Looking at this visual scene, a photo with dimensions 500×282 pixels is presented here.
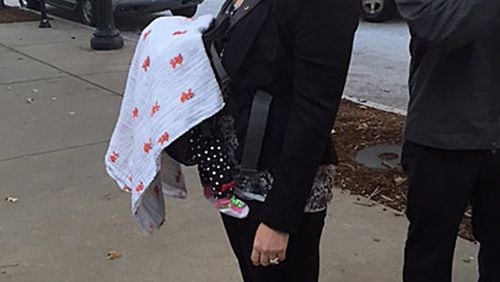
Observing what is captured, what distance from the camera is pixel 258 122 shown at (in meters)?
2.00

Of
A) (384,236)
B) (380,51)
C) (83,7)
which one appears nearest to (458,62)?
(384,236)

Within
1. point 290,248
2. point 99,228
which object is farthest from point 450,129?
point 99,228

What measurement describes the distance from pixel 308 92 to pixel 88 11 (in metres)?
10.2

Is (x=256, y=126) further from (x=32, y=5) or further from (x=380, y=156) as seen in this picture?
(x=32, y=5)

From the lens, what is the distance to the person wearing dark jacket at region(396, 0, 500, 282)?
2213 mm

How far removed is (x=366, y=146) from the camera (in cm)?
538

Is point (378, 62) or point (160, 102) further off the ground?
point (160, 102)

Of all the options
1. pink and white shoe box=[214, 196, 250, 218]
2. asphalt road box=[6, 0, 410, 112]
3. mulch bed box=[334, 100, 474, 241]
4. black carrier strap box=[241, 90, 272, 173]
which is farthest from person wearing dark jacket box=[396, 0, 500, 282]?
asphalt road box=[6, 0, 410, 112]

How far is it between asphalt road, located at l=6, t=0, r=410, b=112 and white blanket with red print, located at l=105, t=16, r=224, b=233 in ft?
15.3

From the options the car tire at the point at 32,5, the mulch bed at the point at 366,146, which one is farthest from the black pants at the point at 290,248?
the car tire at the point at 32,5

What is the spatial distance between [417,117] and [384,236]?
1654 millimetres

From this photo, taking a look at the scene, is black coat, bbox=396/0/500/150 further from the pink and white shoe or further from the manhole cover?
the manhole cover

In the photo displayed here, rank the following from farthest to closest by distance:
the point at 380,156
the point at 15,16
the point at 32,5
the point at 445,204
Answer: the point at 32,5 < the point at 15,16 < the point at 380,156 < the point at 445,204

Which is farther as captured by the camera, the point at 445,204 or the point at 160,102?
the point at 445,204
